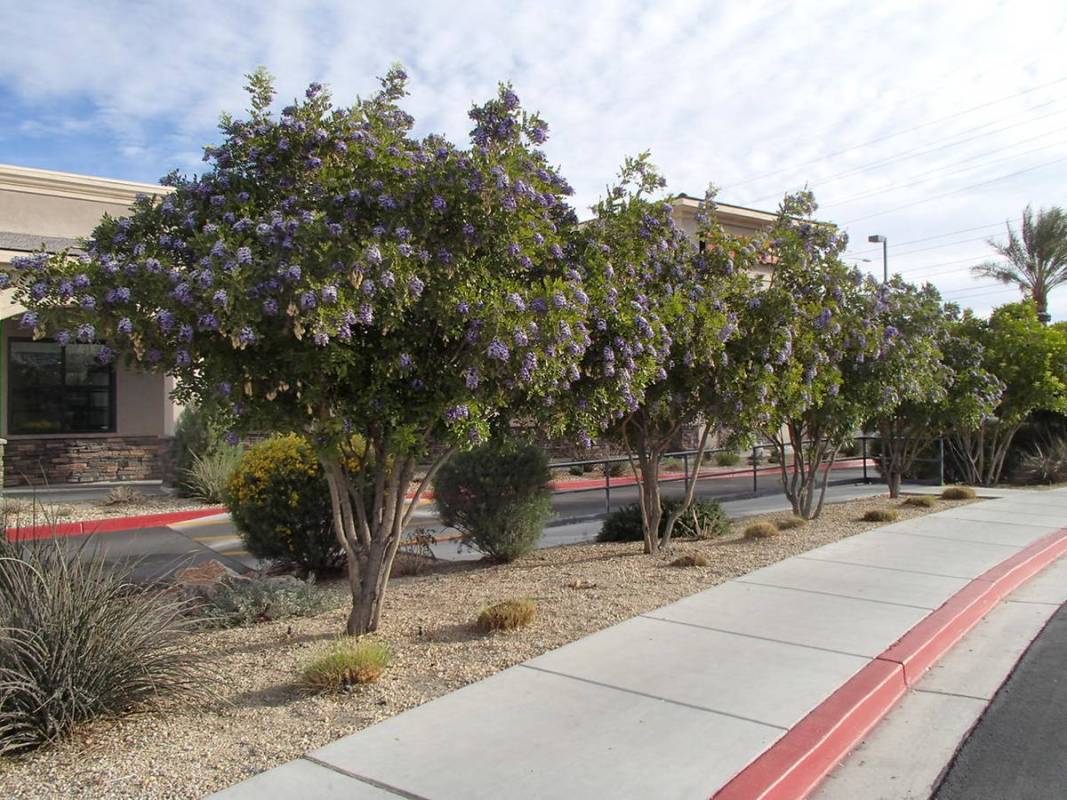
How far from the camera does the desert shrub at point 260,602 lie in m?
6.97

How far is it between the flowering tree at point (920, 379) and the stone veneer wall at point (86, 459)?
13.3 meters

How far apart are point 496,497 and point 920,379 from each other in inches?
267

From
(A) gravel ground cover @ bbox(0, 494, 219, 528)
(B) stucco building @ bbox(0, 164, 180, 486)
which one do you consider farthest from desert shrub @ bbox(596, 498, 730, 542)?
(B) stucco building @ bbox(0, 164, 180, 486)

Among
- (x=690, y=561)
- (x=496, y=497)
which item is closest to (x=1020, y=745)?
(x=690, y=561)

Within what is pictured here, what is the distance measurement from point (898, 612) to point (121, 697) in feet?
18.3

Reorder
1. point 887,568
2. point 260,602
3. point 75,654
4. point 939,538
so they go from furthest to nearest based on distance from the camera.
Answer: point 939,538
point 887,568
point 260,602
point 75,654

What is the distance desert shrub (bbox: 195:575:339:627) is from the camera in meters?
6.97

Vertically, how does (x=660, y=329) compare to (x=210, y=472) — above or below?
above

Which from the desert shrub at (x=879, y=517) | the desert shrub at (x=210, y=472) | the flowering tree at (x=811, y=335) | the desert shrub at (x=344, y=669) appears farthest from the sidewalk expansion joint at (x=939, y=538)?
the desert shrub at (x=210, y=472)

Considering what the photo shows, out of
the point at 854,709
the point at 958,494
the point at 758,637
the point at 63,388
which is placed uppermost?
the point at 63,388

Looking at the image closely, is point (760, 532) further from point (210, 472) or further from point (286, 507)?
point (210, 472)

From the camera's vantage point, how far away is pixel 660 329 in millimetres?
7469

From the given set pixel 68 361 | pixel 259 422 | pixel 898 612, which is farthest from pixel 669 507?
pixel 68 361

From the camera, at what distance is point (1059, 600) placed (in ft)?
27.0
